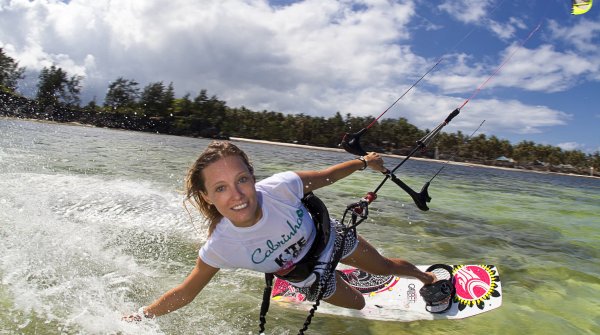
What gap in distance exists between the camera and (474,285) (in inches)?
228

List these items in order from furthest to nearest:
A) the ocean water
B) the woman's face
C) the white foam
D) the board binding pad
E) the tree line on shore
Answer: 1. the tree line on shore
2. the board binding pad
3. the ocean water
4. the white foam
5. the woman's face

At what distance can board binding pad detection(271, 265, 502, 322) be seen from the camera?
203 inches

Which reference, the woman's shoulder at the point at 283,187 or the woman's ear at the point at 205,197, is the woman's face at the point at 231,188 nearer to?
the woman's ear at the point at 205,197

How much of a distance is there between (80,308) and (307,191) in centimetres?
267

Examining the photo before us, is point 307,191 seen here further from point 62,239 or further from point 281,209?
point 62,239

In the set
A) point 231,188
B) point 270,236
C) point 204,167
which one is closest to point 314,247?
point 270,236

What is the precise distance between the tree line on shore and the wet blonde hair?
105 m

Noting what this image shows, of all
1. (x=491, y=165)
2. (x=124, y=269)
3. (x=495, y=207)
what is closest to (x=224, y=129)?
(x=491, y=165)

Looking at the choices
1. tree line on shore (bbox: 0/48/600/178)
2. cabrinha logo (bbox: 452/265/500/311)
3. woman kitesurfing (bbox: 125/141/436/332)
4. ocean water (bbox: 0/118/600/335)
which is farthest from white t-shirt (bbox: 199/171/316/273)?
tree line on shore (bbox: 0/48/600/178)

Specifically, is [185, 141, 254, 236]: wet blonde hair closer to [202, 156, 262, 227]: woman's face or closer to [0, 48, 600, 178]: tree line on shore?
[202, 156, 262, 227]: woman's face

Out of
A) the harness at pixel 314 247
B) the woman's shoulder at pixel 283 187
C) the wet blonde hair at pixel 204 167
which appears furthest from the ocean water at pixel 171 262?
the woman's shoulder at pixel 283 187

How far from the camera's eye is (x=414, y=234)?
9.55 metres

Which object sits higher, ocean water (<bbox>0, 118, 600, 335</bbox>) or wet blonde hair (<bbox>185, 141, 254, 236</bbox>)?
wet blonde hair (<bbox>185, 141, 254, 236</bbox>)

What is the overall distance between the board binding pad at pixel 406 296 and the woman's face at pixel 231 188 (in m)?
2.61
